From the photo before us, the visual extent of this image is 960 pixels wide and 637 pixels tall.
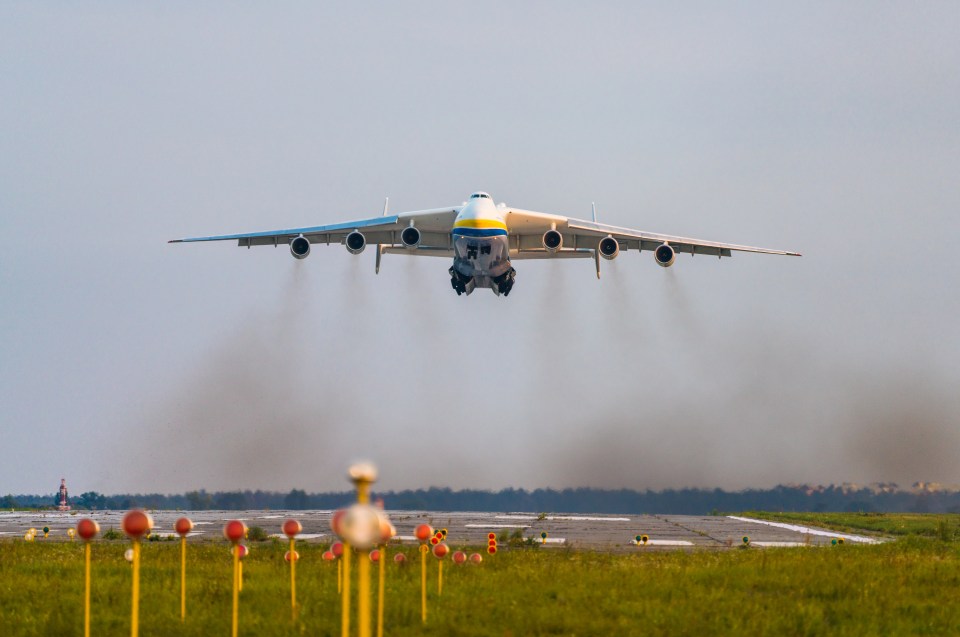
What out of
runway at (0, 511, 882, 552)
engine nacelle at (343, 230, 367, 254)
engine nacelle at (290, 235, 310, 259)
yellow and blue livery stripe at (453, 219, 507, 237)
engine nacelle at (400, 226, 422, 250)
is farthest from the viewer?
engine nacelle at (400, 226, 422, 250)

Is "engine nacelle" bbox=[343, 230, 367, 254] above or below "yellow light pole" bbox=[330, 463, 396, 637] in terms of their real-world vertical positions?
above

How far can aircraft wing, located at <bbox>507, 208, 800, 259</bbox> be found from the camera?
4050 cm

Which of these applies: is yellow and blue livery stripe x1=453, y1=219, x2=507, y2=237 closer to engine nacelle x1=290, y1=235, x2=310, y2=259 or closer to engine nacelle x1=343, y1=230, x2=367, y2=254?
engine nacelle x1=343, y1=230, x2=367, y2=254

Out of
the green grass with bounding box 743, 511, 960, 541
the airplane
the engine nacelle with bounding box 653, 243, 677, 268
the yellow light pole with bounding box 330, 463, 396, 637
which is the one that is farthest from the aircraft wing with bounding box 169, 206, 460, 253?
the yellow light pole with bounding box 330, 463, 396, 637

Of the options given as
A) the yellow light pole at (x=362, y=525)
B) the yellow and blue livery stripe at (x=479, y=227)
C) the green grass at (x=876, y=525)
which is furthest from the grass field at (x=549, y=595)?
the yellow and blue livery stripe at (x=479, y=227)

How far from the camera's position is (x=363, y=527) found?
5.52 m

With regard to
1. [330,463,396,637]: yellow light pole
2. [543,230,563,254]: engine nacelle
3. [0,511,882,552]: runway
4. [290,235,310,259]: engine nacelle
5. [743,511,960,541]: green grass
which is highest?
[543,230,563,254]: engine nacelle

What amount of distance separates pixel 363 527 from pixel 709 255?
37.5m

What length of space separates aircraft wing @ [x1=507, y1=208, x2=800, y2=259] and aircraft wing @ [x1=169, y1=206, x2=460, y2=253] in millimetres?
2624

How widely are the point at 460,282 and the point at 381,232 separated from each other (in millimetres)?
3922

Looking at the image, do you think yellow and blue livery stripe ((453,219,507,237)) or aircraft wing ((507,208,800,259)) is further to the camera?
aircraft wing ((507,208,800,259))

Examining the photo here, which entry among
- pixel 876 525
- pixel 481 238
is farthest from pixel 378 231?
pixel 876 525

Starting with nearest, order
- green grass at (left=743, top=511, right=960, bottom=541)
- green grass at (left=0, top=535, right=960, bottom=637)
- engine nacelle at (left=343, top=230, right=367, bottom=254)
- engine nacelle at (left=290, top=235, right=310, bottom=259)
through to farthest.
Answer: green grass at (left=0, top=535, right=960, bottom=637)
green grass at (left=743, top=511, right=960, bottom=541)
engine nacelle at (left=343, top=230, right=367, bottom=254)
engine nacelle at (left=290, top=235, right=310, bottom=259)

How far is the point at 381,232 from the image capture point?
4141 cm
